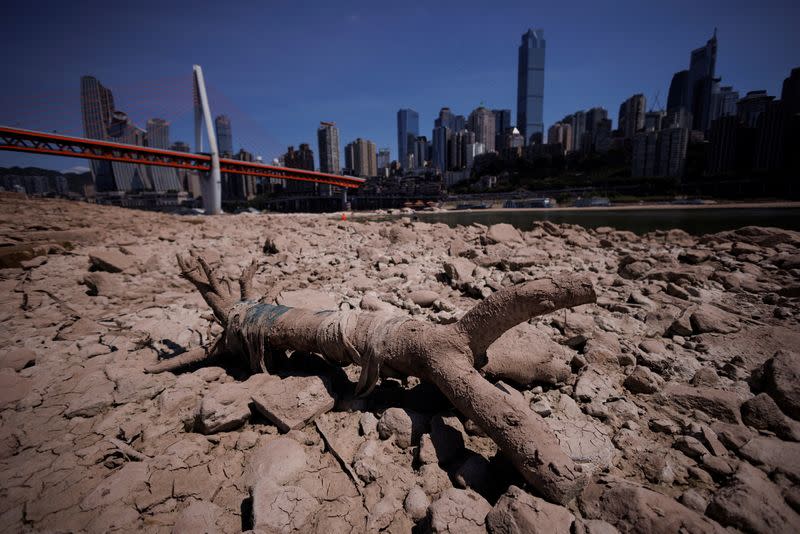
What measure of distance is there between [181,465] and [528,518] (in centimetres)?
211

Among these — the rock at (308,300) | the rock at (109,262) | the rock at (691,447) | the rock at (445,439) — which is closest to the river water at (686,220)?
the rock at (308,300)

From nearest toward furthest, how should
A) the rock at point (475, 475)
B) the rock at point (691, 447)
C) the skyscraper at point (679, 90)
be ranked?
the rock at point (475, 475) → the rock at point (691, 447) → the skyscraper at point (679, 90)

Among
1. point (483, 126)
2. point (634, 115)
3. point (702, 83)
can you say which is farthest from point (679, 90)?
point (483, 126)

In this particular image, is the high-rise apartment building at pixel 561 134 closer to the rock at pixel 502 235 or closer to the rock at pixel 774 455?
the rock at pixel 502 235

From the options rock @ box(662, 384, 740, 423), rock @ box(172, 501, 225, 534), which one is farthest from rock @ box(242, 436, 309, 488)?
rock @ box(662, 384, 740, 423)

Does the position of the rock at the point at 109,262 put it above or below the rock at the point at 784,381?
above

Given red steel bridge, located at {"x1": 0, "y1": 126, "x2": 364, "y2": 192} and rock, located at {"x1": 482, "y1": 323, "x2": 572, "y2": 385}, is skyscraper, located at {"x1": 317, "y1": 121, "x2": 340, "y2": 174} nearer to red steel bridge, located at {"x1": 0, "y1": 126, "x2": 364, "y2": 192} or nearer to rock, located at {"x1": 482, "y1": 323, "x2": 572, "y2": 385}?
red steel bridge, located at {"x1": 0, "y1": 126, "x2": 364, "y2": 192}

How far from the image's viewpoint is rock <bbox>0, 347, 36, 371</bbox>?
3203 mm

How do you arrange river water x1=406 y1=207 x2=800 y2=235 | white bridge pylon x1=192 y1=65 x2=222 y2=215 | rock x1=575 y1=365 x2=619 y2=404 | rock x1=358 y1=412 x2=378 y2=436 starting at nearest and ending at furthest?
1. rock x1=358 y1=412 x2=378 y2=436
2. rock x1=575 y1=365 x2=619 y2=404
3. river water x1=406 y1=207 x2=800 y2=235
4. white bridge pylon x1=192 y1=65 x2=222 y2=215

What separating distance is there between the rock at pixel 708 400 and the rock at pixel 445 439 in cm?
→ 174

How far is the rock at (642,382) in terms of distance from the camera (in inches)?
102

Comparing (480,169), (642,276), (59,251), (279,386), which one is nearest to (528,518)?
(279,386)

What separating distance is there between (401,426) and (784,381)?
2.86 meters

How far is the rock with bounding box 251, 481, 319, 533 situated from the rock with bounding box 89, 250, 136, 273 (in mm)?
7102
